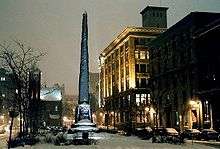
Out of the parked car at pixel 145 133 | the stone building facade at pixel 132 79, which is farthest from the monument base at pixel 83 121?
the stone building facade at pixel 132 79

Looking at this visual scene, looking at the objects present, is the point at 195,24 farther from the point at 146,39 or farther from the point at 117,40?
the point at 117,40

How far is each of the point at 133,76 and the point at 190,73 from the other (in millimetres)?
38724

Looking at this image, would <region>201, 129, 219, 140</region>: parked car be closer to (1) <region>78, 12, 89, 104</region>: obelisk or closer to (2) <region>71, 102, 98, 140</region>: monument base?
(2) <region>71, 102, 98, 140</region>: monument base

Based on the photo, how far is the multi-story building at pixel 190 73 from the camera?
58781 mm

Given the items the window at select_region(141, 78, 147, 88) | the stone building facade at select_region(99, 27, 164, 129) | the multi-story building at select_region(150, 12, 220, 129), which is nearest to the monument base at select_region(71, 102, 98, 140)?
the multi-story building at select_region(150, 12, 220, 129)

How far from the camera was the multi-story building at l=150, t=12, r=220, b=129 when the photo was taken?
193 ft

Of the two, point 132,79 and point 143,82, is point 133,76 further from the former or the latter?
point 143,82

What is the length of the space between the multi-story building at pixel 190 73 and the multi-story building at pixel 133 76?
10.3 m

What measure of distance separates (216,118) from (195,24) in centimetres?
1717

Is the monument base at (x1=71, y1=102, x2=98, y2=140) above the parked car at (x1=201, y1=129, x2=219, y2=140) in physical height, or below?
above

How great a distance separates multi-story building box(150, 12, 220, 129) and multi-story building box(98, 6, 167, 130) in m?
10.3

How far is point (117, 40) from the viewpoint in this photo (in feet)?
384

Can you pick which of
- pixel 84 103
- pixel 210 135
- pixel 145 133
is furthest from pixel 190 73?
pixel 84 103

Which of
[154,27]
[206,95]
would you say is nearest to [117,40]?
[154,27]
